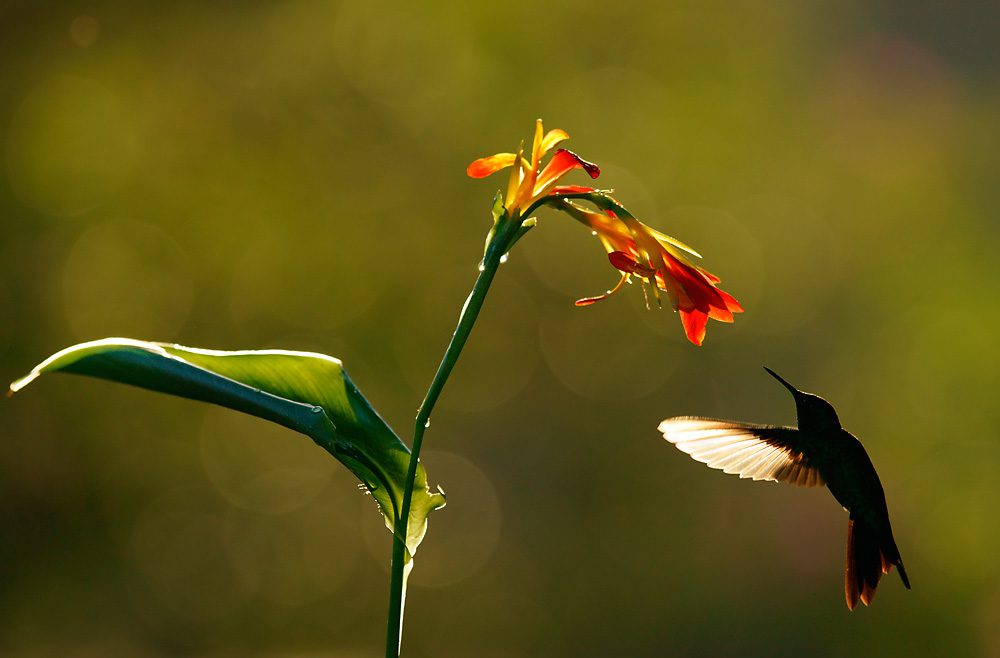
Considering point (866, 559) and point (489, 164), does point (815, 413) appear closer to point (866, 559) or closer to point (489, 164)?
point (866, 559)

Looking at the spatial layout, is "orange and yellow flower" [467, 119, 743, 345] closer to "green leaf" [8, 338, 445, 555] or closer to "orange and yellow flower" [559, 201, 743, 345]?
"orange and yellow flower" [559, 201, 743, 345]

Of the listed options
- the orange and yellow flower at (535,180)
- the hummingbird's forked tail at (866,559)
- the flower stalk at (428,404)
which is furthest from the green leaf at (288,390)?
the hummingbird's forked tail at (866,559)

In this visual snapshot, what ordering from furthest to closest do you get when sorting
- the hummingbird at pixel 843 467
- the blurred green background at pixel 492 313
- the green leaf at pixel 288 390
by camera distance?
the blurred green background at pixel 492 313
the hummingbird at pixel 843 467
the green leaf at pixel 288 390

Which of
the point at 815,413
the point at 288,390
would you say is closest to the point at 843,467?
the point at 815,413

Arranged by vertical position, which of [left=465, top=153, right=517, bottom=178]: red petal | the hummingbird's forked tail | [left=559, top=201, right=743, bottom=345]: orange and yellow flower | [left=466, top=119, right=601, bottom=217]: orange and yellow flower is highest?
[left=465, top=153, right=517, bottom=178]: red petal

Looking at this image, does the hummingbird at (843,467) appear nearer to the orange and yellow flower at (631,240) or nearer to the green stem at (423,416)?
the orange and yellow flower at (631,240)

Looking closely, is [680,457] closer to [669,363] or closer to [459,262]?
[669,363]

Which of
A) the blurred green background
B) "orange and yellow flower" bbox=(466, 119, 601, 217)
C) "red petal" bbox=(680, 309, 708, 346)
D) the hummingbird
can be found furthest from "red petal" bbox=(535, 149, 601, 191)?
the blurred green background
